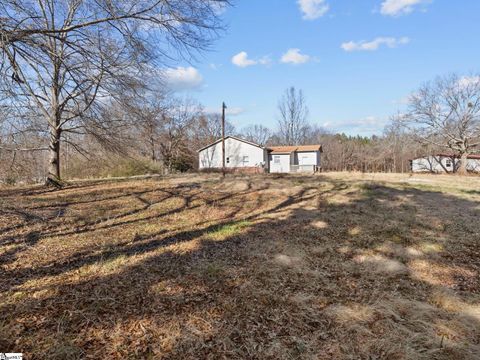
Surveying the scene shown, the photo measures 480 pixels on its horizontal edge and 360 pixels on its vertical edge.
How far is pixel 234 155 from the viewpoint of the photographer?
3419 centimetres

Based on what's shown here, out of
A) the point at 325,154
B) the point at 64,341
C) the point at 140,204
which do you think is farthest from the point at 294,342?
the point at 325,154

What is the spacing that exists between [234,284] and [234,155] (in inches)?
1217

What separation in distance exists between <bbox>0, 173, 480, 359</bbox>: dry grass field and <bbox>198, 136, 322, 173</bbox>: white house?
26.2 meters

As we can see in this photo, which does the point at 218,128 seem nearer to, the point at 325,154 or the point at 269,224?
the point at 325,154

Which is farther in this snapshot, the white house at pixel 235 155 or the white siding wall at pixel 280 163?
the white siding wall at pixel 280 163

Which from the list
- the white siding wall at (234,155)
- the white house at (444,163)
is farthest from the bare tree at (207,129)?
the white house at (444,163)

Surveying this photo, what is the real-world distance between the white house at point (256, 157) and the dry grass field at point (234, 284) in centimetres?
2617

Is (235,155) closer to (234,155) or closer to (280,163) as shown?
(234,155)

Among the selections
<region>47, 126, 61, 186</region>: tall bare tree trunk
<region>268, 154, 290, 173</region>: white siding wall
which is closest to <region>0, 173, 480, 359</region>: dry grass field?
<region>47, 126, 61, 186</region>: tall bare tree trunk

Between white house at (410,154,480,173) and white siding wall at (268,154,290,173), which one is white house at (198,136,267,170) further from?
white house at (410,154,480,173)

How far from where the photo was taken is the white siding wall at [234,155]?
109 ft

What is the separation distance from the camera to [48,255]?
13.5ft

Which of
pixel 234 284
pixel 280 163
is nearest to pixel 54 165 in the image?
pixel 234 284

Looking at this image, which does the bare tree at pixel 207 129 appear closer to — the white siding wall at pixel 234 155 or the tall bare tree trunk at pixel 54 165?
the white siding wall at pixel 234 155
